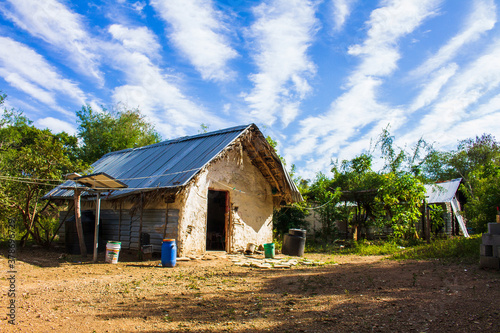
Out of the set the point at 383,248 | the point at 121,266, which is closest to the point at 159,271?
the point at 121,266

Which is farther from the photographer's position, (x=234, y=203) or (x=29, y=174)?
(x=234, y=203)

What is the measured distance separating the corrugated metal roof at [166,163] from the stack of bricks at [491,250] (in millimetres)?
7472

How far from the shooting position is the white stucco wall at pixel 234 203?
1061 cm

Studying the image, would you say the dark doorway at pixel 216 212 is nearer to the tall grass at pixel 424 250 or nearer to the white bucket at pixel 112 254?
the tall grass at pixel 424 250

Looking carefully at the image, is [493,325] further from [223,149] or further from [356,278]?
[223,149]

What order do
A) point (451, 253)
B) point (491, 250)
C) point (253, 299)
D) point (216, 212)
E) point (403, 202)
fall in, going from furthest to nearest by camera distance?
Answer: 1. point (216, 212)
2. point (403, 202)
3. point (451, 253)
4. point (491, 250)
5. point (253, 299)

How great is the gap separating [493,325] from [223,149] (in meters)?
8.47

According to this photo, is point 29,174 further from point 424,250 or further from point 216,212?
point 424,250

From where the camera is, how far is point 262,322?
4.41 metres

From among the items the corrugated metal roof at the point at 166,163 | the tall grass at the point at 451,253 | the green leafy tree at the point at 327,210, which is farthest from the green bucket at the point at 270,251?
the green leafy tree at the point at 327,210

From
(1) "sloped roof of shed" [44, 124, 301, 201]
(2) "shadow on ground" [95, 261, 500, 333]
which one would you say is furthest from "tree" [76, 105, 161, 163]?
(2) "shadow on ground" [95, 261, 500, 333]

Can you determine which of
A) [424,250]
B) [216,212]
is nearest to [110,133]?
[216,212]

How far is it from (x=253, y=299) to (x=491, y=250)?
5.65m

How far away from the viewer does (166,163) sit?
488 inches
